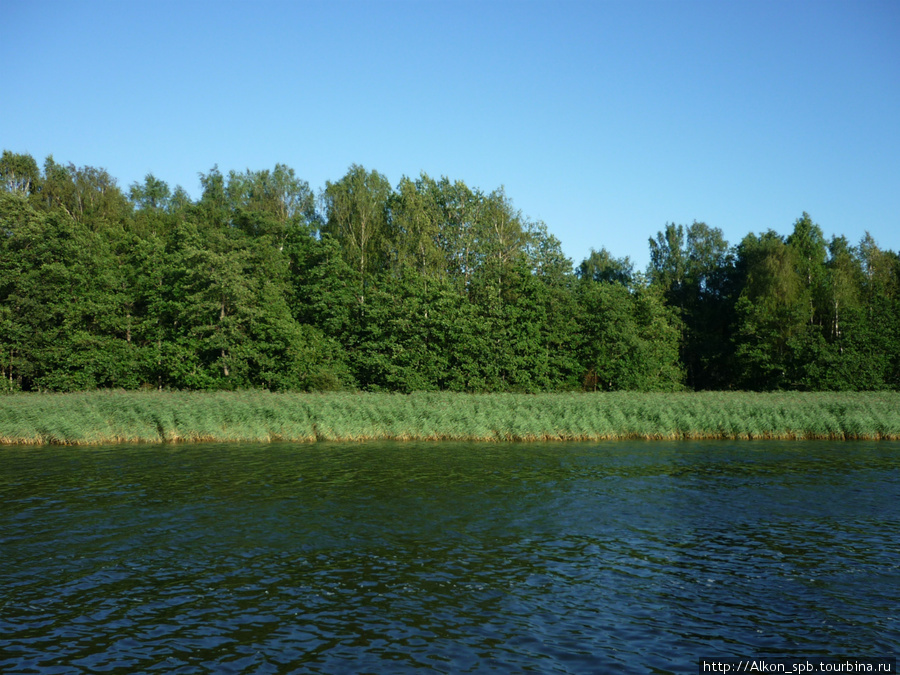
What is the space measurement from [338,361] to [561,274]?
95.5ft

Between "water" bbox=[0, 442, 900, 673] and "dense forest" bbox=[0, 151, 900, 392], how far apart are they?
34299 mm

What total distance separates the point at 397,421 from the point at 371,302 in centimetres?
3049

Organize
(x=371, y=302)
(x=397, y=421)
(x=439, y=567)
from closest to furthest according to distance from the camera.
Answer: (x=439, y=567)
(x=397, y=421)
(x=371, y=302)

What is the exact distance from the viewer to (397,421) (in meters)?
37.8

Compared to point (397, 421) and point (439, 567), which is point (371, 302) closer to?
point (397, 421)

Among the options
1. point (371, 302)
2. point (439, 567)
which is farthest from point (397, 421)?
point (371, 302)

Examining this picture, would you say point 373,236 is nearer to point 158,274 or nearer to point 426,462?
point 158,274

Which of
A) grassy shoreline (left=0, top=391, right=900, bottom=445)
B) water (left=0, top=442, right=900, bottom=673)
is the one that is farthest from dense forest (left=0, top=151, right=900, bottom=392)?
water (left=0, top=442, right=900, bottom=673)

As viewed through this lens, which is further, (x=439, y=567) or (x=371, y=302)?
(x=371, y=302)

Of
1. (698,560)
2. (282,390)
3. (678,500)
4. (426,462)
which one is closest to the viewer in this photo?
(698,560)

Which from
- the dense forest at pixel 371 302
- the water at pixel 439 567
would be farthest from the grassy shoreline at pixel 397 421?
the dense forest at pixel 371 302

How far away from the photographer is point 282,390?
6009 cm

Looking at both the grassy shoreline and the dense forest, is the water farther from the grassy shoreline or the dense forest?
the dense forest

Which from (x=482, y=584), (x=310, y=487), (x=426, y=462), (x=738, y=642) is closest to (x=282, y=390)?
(x=426, y=462)
